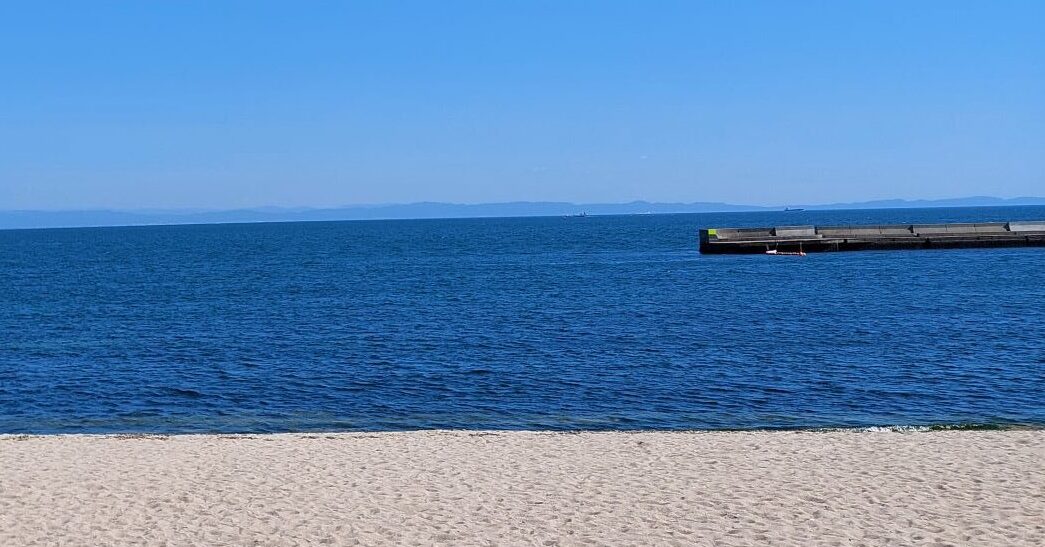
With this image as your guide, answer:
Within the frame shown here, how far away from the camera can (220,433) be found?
2067 cm

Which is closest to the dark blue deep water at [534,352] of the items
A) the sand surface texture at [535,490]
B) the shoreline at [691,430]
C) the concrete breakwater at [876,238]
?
the shoreline at [691,430]

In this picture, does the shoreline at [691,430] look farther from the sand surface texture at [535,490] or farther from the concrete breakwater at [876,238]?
the concrete breakwater at [876,238]

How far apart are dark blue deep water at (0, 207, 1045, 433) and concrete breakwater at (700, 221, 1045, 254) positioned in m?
19.2

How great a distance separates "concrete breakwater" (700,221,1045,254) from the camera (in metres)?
83.8

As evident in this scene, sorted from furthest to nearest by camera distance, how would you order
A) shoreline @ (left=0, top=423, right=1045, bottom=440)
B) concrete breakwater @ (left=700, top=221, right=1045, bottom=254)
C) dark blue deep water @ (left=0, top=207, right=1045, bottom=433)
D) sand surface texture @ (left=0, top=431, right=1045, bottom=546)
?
1. concrete breakwater @ (left=700, top=221, right=1045, bottom=254)
2. dark blue deep water @ (left=0, top=207, right=1045, bottom=433)
3. shoreline @ (left=0, top=423, right=1045, bottom=440)
4. sand surface texture @ (left=0, top=431, right=1045, bottom=546)

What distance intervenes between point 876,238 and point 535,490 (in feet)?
253

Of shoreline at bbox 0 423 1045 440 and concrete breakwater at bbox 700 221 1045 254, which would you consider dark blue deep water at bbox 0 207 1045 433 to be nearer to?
shoreline at bbox 0 423 1045 440

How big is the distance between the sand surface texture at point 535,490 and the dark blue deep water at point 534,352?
4.29 metres

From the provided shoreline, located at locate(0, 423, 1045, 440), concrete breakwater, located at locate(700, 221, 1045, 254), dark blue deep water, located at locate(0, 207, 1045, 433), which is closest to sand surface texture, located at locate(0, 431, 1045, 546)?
shoreline, located at locate(0, 423, 1045, 440)

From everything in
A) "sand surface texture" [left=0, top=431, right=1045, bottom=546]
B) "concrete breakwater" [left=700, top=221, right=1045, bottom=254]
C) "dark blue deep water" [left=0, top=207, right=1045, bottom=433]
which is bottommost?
"dark blue deep water" [left=0, top=207, right=1045, bottom=433]

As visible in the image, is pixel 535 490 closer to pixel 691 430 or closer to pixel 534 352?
pixel 691 430

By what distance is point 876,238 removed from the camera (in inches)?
3322

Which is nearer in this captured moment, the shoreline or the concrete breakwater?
the shoreline

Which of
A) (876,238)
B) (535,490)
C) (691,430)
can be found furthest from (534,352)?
(876,238)
